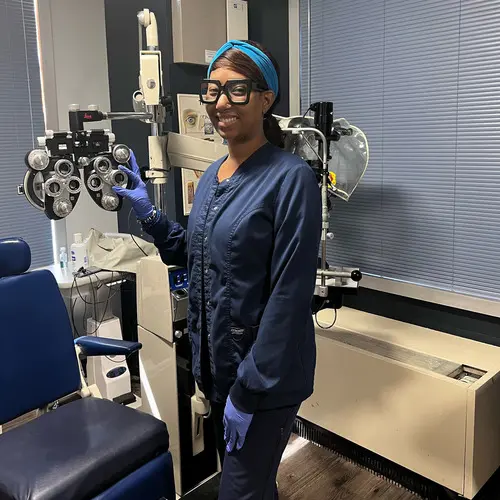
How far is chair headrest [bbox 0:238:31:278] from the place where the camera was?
1.79 m

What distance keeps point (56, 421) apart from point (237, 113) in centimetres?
115

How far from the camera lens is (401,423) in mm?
2137

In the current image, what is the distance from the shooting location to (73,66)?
3053 mm

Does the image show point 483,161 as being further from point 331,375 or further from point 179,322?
point 179,322

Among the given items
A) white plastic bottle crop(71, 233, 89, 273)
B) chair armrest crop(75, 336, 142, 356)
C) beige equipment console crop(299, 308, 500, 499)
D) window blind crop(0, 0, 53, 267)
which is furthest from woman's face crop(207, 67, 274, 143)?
window blind crop(0, 0, 53, 267)

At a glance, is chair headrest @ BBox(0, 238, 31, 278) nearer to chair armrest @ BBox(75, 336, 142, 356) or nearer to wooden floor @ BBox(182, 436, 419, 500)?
chair armrest @ BBox(75, 336, 142, 356)

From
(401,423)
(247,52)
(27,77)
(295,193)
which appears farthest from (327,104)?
(27,77)

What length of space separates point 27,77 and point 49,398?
1.86m

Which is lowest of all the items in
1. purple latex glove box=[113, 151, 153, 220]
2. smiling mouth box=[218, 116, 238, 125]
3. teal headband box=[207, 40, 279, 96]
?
purple latex glove box=[113, 151, 153, 220]

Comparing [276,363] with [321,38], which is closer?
[276,363]

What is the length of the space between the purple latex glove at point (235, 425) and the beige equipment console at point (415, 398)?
1.02 metres

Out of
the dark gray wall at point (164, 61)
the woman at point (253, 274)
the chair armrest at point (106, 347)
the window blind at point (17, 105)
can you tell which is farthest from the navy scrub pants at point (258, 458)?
the window blind at point (17, 105)

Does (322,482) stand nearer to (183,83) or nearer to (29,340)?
(29,340)

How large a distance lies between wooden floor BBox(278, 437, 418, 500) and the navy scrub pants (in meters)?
0.91
